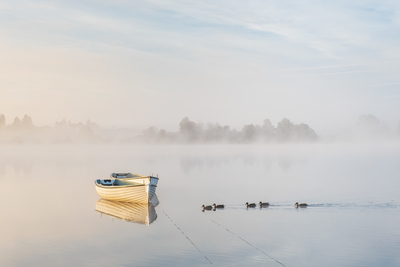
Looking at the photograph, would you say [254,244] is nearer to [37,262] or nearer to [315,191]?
[37,262]

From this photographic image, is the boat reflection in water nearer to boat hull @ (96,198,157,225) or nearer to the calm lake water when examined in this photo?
boat hull @ (96,198,157,225)

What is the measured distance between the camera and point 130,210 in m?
36.8

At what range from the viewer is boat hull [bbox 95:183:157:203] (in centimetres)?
3856

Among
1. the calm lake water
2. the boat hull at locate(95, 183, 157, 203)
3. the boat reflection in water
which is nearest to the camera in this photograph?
the calm lake water

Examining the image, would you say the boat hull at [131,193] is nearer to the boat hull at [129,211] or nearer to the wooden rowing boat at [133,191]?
the wooden rowing boat at [133,191]

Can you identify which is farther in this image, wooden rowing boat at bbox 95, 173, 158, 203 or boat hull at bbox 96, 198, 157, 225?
wooden rowing boat at bbox 95, 173, 158, 203

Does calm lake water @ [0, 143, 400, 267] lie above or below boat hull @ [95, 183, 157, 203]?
below

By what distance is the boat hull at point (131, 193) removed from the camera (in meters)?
Answer: 38.6

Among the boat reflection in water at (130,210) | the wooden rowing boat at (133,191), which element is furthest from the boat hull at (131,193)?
the boat reflection in water at (130,210)

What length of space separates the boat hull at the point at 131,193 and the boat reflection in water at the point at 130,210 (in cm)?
49

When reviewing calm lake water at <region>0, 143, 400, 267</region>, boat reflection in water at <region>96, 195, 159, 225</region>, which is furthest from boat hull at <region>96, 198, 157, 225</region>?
calm lake water at <region>0, 143, 400, 267</region>

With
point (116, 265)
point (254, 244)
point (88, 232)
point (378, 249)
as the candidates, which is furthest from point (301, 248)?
point (88, 232)

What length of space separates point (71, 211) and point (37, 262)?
1554cm

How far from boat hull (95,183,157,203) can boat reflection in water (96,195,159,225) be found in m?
0.49
